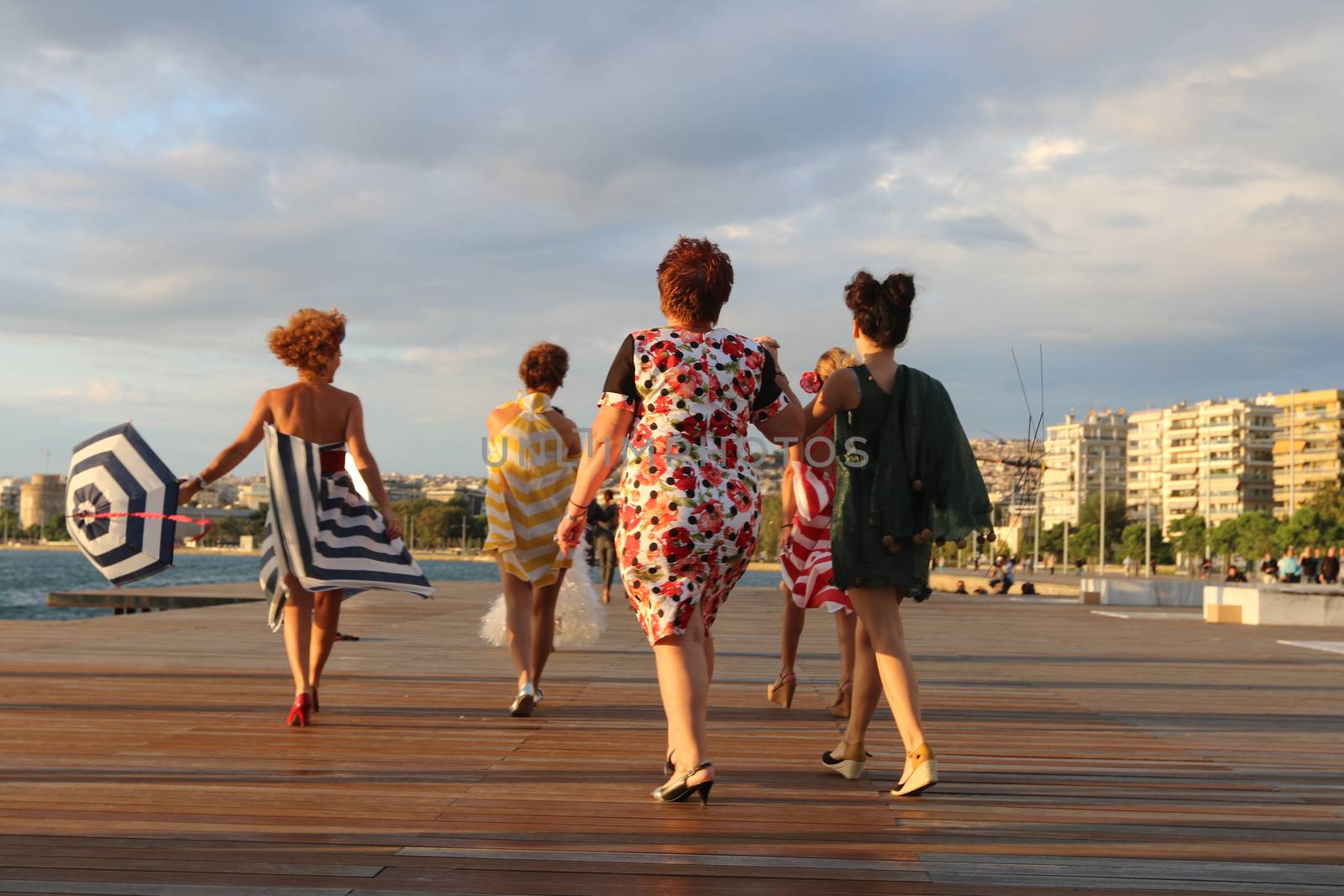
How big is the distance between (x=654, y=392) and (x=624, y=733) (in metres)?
2.27

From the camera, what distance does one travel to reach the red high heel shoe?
6.41 m

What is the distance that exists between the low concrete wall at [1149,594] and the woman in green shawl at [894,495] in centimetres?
2567

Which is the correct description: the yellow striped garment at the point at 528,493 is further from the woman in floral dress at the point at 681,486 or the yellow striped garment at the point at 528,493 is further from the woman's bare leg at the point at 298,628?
the woman in floral dress at the point at 681,486

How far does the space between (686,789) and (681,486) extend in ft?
3.31

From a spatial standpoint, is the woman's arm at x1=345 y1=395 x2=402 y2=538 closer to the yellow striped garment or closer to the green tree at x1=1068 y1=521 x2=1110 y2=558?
the yellow striped garment

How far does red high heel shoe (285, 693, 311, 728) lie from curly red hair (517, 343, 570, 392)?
224 centimetres

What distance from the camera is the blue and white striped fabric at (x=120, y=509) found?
6.73 metres

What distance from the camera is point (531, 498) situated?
749 cm

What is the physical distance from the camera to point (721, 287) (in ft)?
16.2

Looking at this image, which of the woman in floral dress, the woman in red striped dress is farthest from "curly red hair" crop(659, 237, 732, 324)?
the woman in red striped dress

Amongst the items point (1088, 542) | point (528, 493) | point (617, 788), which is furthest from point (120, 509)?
point (1088, 542)

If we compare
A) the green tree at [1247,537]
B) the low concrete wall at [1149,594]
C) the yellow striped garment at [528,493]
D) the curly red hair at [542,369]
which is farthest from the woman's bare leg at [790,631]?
the green tree at [1247,537]

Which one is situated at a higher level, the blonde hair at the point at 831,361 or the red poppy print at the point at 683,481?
the blonde hair at the point at 831,361

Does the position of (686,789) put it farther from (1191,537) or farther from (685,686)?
(1191,537)
